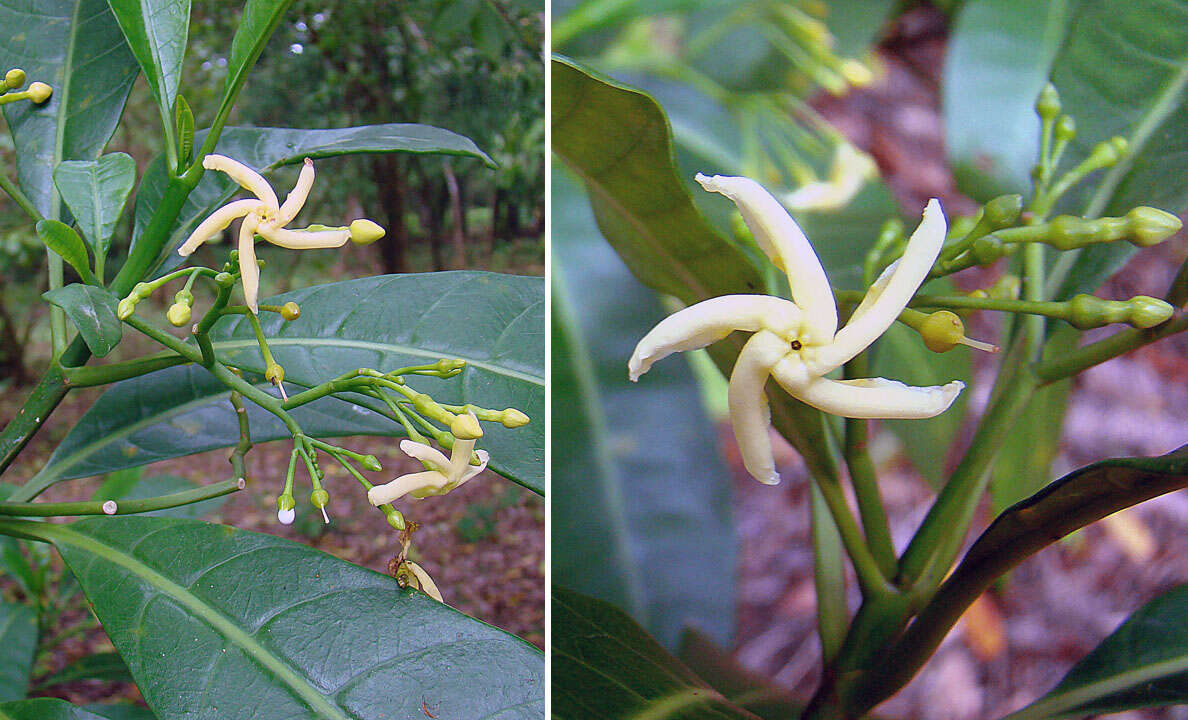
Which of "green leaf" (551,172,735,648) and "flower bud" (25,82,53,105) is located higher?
"flower bud" (25,82,53,105)

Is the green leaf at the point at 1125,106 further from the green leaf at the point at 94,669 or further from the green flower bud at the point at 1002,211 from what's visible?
the green leaf at the point at 94,669

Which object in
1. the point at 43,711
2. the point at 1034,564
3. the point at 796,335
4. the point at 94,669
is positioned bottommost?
the point at 94,669

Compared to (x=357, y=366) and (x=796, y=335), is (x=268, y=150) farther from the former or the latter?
Result: (x=796, y=335)

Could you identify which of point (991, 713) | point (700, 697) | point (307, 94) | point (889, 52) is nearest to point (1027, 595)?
point (991, 713)

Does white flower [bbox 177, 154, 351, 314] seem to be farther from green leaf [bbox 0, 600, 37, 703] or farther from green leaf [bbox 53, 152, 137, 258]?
green leaf [bbox 0, 600, 37, 703]

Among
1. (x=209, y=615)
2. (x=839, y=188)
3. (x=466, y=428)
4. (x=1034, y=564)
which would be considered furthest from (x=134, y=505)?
(x=1034, y=564)

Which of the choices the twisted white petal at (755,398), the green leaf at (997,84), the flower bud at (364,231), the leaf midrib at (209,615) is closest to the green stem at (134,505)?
the leaf midrib at (209,615)

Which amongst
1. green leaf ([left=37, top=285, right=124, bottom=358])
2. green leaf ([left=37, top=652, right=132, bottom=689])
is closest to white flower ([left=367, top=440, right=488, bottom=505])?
green leaf ([left=37, top=285, right=124, bottom=358])
